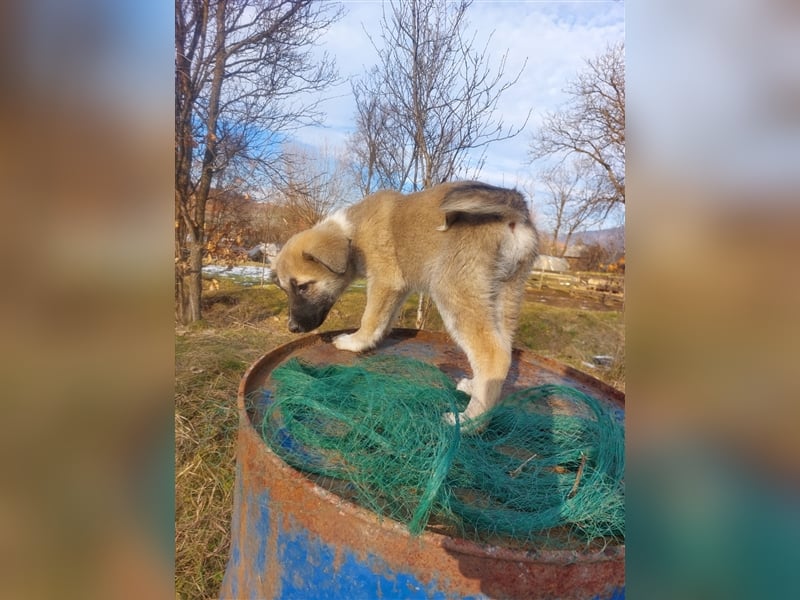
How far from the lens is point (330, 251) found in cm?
416

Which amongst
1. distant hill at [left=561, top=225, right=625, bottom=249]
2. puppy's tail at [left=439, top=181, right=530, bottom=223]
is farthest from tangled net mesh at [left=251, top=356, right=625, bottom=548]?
distant hill at [left=561, top=225, right=625, bottom=249]

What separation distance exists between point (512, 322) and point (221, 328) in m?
6.50

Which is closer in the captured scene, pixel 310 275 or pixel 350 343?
pixel 350 343

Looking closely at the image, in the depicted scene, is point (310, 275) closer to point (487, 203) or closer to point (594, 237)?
point (487, 203)

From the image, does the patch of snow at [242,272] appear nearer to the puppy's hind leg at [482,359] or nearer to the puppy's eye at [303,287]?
the puppy's eye at [303,287]

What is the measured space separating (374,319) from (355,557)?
2.57 meters

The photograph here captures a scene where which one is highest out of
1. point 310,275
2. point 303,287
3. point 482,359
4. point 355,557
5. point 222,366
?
point 310,275

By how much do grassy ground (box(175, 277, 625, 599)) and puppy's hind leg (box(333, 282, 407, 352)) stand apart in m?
2.03

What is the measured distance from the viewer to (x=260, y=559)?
1.73 metres

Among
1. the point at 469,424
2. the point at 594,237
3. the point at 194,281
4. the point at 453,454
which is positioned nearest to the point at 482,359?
the point at 469,424

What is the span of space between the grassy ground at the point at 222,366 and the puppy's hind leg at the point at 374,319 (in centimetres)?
203

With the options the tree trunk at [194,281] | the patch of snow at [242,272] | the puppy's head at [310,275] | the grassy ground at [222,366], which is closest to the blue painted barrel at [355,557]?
the grassy ground at [222,366]
